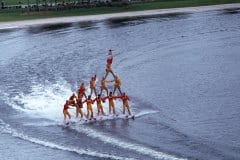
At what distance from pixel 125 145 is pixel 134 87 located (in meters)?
15.6

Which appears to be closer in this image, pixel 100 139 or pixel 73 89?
pixel 100 139

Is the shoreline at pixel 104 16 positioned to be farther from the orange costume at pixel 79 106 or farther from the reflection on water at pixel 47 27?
the orange costume at pixel 79 106

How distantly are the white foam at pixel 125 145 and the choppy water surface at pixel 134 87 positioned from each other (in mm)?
62

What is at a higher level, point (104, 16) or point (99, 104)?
point (99, 104)

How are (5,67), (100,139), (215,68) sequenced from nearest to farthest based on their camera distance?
(100,139), (215,68), (5,67)

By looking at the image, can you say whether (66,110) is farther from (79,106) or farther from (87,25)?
(87,25)

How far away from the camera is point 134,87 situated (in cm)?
5547

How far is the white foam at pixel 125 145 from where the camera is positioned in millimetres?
38031

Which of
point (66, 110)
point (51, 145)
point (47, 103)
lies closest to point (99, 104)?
point (66, 110)

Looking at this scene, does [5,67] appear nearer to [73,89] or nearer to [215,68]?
[73,89]

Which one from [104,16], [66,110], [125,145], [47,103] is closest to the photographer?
[125,145]

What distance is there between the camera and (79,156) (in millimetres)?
39062

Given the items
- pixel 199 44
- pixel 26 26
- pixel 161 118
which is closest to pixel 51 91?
pixel 161 118

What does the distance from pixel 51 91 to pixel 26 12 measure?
55.7 meters
